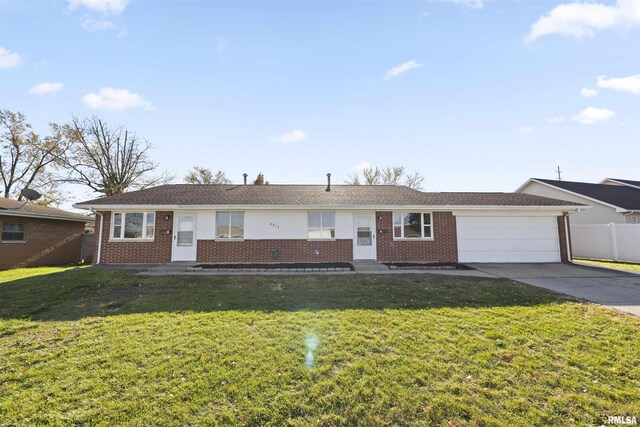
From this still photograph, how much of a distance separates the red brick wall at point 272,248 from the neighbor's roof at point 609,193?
17.2m

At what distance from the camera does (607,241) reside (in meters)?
15.0

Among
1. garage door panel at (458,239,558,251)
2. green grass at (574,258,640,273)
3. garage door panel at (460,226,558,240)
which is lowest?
green grass at (574,258,640,273)

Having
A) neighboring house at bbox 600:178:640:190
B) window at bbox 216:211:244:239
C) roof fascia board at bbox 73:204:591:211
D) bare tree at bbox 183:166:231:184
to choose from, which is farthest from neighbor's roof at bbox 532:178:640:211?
bare tree at bbox 183:166:231:184

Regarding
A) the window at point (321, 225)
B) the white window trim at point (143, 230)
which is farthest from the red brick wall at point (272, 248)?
the white window trim at point (143, 230)

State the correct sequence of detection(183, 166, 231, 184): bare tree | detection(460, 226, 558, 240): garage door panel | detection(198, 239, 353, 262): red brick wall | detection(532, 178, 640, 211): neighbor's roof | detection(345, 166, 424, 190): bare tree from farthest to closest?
1. detection(345, 166, 424, 190): bare tree
2. detection(183, 166, 231, 184): bare tree
3. detection(532, 178, 640, 211): neighbor's roof
4. detection(460, 226, 558, 240): garage door panel
5. detection(198, 239, 353, 262): red brick wall

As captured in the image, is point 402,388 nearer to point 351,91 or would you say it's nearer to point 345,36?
point 345,36

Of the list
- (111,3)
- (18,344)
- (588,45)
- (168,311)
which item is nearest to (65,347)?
(18,344)

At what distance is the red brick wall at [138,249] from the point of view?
1225 cm

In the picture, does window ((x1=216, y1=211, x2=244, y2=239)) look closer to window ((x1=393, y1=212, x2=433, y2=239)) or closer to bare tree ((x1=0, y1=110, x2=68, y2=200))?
window ((x1=393, y1=212, x2=433, y2=239))

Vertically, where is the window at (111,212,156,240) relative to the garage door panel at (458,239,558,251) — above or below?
above

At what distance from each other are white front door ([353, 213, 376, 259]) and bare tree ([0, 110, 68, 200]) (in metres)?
28.6

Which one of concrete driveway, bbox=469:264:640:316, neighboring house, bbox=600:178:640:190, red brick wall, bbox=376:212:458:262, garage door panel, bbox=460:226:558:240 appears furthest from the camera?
neighboring house, bbox=600:178:640:190

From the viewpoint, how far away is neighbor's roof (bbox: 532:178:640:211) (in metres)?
17.1

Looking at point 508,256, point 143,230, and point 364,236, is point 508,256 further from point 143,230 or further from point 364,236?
point 143,230
